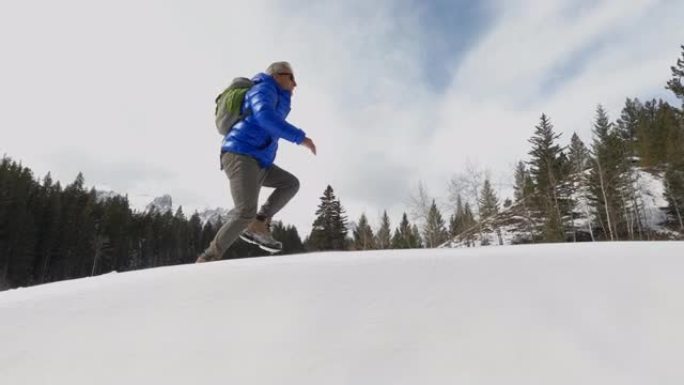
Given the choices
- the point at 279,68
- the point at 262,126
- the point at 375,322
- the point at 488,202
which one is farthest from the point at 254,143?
the point at 488,202

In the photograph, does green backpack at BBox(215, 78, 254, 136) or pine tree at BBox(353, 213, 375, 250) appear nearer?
green backpack at BBox(215, 78, 254, 136)

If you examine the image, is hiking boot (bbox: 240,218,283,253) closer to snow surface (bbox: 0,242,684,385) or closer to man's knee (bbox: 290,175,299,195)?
man's knee (bbox: 290,175,299,195)

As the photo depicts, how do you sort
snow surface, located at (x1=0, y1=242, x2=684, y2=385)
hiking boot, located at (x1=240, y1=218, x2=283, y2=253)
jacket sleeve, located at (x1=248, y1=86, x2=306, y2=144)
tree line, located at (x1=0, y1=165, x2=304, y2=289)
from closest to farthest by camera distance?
snow surface, located at (x1=0, y1=242, x2=684, y2=385) < jacket sleeve, located at (x1=248, y1=86, x2=306, y2=144) < hiking boot, located at (x1=240, y1=218, x2=283, y2=253) < tree line, located at (x1=0, y1=165, x2=304, y2=289)

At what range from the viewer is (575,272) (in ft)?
4.27

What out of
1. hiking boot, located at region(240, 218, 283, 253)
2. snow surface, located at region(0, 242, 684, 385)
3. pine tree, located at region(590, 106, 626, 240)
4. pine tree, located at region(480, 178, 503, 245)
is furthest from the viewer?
pine tree, located at region(480, 178, 503, 245)

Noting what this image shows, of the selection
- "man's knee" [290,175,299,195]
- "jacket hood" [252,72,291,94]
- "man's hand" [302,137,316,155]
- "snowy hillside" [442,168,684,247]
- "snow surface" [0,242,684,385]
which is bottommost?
"snow surface" [0,242,684,385]

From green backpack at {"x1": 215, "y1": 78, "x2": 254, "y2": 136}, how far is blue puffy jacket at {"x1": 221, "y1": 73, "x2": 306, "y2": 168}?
1.6 inches

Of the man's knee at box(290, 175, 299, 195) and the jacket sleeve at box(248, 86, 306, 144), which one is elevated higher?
the jacket sleeve at box(248, 86, 306, 144)

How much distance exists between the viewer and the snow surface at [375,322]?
3.38 feet

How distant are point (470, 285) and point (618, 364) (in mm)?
434

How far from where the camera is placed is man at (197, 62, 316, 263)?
2.53 metres

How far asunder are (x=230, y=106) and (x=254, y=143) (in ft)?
1.00

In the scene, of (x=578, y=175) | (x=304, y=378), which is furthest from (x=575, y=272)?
(x=578, y=175)

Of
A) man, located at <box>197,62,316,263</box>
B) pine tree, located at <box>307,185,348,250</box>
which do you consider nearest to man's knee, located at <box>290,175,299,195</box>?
man, located at <box>197,62,316,263</box>
